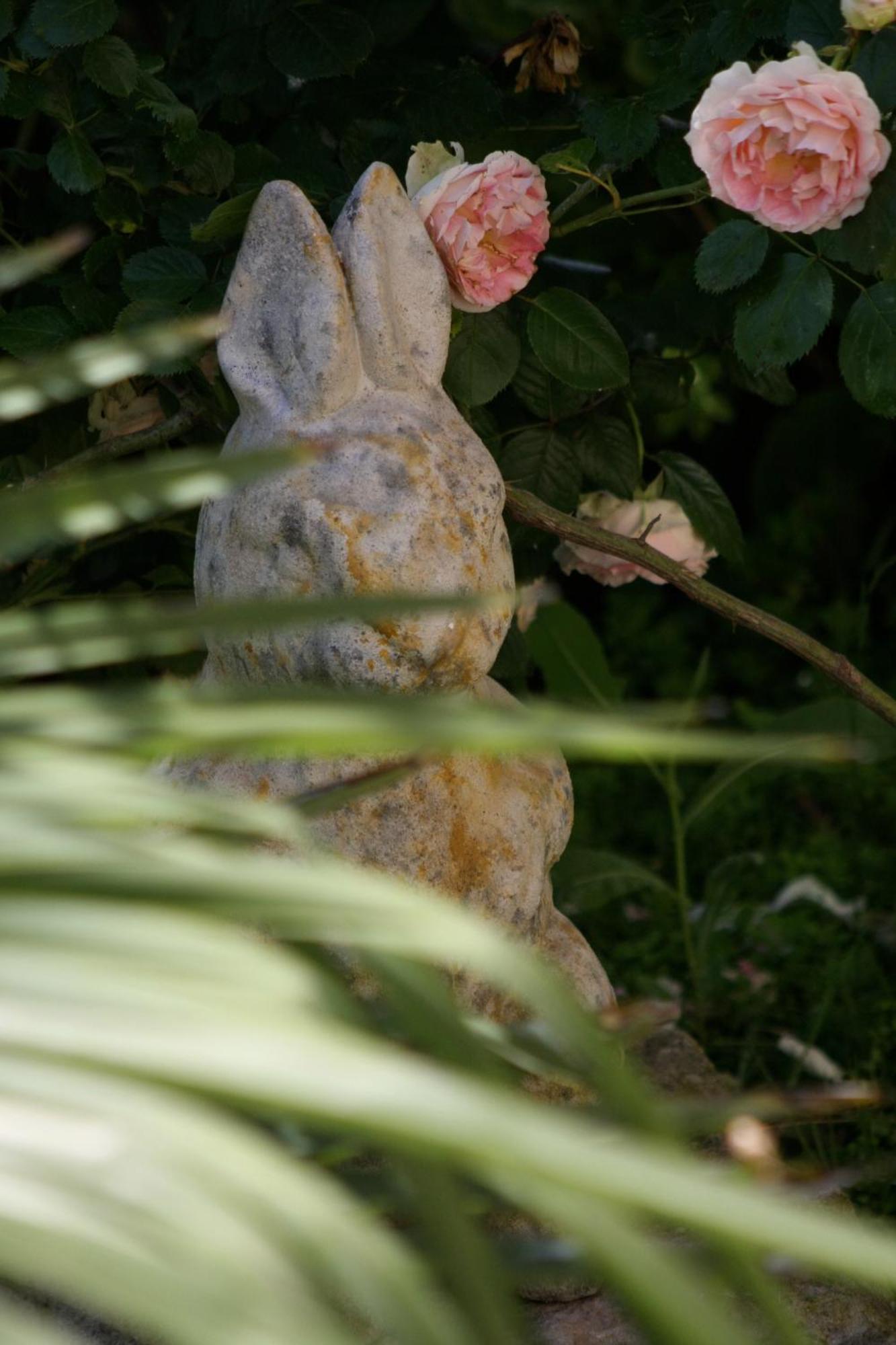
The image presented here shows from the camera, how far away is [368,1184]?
571mm

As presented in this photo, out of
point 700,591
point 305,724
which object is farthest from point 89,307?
point 305,724

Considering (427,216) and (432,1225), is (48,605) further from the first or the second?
(432,1225)

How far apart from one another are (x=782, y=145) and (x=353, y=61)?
45cm

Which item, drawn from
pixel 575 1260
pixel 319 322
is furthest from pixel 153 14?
pixel 575 1260

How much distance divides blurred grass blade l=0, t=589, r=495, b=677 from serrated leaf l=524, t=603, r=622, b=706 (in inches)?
64.0

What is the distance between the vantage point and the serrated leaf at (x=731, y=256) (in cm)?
130

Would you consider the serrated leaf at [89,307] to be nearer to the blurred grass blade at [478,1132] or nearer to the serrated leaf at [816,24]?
the serrated leaf at [816,24]

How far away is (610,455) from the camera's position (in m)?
1.60

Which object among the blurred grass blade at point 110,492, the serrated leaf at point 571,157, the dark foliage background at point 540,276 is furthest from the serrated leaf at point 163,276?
the blurred grass blade at point 110,492

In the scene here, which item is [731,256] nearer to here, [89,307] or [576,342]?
[576,342]

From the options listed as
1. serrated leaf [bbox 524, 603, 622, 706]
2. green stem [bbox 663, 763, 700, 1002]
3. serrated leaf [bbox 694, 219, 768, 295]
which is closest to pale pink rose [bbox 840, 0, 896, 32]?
serrated leaf [bbox 694, 219, 768, 295]

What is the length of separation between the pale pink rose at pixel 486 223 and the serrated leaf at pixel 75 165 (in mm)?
321

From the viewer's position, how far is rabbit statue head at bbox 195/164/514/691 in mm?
1060

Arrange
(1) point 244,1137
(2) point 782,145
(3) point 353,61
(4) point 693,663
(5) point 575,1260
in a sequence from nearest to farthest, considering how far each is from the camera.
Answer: (1) point 244,1137, (5) point 575,1260, (2) point 782,145, (3) point 353,61, (4) point 693,663
